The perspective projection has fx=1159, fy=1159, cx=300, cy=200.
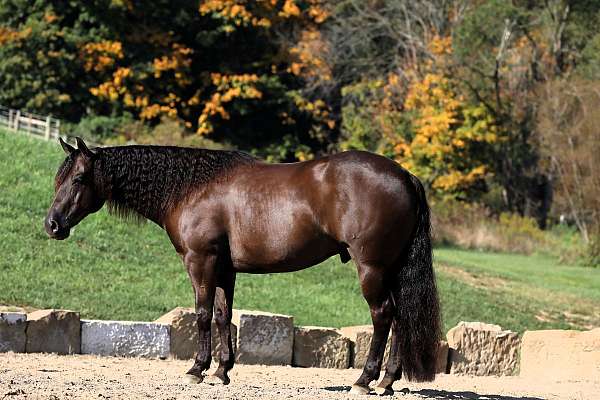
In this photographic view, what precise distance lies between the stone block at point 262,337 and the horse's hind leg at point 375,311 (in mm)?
2824

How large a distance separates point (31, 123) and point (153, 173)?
23.7 m

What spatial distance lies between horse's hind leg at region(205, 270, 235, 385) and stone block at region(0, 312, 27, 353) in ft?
8.58

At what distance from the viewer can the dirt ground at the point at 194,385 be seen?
30.7 ft

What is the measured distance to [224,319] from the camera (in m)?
10.8

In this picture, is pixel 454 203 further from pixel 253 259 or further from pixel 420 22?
pixel 253 259

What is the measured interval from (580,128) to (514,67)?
761 cm

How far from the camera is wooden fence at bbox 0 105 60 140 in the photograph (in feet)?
107

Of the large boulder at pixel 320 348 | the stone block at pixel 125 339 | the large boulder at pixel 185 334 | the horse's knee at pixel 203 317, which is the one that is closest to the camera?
the horse's knee at pixel 203 317

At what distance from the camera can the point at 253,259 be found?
10.5 meters

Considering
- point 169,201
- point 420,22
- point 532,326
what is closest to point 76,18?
point 420,22

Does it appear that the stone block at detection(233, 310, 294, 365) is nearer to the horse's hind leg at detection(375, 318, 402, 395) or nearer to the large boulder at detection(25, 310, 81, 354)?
the large boulder at detection(25, 310, 81, 354)

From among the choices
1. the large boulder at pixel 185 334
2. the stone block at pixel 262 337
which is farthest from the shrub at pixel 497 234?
the large boulder at pixel 185 334

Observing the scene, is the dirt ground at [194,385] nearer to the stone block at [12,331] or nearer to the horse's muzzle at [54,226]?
the stone block at [12,331]

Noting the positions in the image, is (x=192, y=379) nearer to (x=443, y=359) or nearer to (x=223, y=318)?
(x=223, y=318)
